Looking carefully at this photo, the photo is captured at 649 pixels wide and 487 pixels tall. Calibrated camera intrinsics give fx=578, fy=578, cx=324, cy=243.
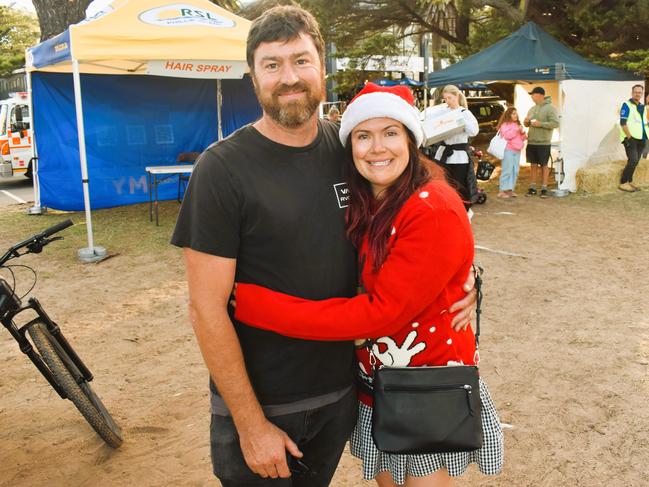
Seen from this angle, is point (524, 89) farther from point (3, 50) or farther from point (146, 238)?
point (3, 50)

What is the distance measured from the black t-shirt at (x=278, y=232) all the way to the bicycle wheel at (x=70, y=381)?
1.69 m

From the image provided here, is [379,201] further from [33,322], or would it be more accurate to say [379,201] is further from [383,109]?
[33,322]

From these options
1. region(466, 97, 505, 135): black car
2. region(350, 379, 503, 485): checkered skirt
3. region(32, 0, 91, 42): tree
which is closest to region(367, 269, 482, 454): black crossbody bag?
region(350, 379, 503, 485): checkered skirt

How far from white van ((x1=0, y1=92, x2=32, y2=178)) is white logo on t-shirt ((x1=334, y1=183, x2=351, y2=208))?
1363 centimetres

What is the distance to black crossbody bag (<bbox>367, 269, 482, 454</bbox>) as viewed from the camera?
66.9 inches

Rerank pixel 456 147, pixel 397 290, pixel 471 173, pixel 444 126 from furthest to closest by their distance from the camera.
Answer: pixel 471 173, pixel 456 147, pixel 444 126, pixel 397 290

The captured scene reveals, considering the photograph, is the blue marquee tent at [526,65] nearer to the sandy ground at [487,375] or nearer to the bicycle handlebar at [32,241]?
the sandy ground at [487,375]

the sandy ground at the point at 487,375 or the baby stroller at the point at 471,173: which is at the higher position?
the baby stroller at the point at 471,173

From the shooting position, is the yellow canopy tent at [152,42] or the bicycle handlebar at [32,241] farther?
the yellow canopy tent at [152,42]

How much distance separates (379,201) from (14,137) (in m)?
14.1

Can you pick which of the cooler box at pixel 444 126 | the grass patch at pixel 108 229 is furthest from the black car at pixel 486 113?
the grass patch at pixel 108 229

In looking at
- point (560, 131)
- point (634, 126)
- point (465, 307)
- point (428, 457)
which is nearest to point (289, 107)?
point (465, 307)

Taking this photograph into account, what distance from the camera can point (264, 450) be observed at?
5.47ft

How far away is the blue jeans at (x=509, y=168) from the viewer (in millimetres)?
10430
